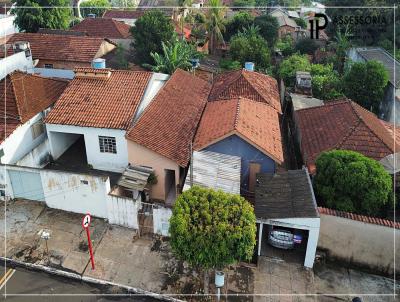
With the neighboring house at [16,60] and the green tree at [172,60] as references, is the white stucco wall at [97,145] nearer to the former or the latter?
the neighboring house at [16,60]

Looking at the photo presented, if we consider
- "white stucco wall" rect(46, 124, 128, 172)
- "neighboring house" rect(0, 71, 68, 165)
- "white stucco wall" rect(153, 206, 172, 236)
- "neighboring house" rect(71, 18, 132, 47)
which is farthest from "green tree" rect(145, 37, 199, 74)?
"white stucco wall" rect(153, 206, 172, 236)

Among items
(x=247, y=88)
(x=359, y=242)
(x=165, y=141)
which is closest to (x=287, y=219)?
(x=359, y=242)

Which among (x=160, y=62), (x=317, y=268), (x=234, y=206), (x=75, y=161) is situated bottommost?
(x=317, y=268)

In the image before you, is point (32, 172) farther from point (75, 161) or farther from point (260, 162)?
point (260, 162)

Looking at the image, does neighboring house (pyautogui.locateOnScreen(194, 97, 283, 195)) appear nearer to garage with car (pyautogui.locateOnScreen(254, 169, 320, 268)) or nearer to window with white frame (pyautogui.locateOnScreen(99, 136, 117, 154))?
Result: garage with car (pyautogui.locateOnScreen(254, 169, 320, 268))

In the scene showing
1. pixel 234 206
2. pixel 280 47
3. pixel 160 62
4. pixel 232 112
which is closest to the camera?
pixel 234 206

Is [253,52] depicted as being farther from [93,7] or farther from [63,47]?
[93,7]

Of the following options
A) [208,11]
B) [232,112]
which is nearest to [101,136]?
[232,112]
